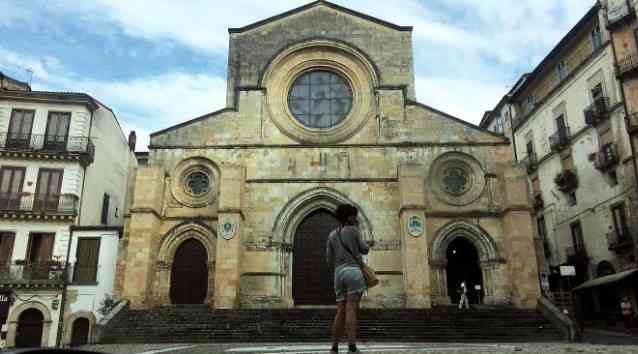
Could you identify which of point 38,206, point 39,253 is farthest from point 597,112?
point 39,253

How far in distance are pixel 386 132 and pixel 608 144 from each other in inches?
436

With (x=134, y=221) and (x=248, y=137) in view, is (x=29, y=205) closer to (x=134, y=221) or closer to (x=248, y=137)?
(x=134, y=221)

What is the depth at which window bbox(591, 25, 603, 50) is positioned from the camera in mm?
26094

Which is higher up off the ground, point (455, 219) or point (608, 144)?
point (608, 144)

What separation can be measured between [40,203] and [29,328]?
216 inches

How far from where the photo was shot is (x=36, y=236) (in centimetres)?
2386

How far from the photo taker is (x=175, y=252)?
21828 millimetres

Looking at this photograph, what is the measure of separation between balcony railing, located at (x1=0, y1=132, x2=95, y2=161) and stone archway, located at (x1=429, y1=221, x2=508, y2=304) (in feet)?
55.0

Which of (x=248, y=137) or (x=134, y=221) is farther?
(x=248, y=137)

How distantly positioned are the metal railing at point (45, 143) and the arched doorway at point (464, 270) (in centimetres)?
1751

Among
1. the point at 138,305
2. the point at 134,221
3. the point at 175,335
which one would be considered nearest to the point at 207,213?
the point at 134,221

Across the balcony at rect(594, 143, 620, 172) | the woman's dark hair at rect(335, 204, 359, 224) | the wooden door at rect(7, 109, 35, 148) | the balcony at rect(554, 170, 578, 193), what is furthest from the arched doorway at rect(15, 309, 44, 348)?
the balcony at rect(554, 170, 578, 193)

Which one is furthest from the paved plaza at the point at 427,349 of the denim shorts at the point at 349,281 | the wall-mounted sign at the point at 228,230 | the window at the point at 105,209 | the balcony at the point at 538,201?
the balcony at the point at 538,201

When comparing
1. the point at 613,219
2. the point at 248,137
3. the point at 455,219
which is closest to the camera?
the point at 455,219
